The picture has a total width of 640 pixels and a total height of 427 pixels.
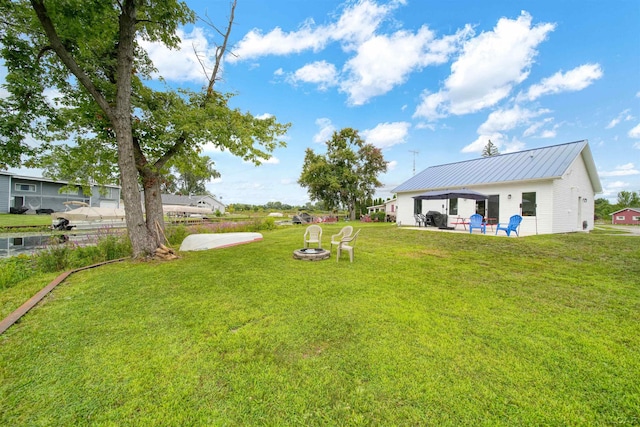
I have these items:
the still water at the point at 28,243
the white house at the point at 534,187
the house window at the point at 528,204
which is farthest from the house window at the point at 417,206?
the still water at the point at 28,243

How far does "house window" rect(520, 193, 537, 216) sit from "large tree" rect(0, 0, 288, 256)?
12549 mm

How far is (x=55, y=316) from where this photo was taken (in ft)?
10.7

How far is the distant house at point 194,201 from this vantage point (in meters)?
41.0

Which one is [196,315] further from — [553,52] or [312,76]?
[553,52]

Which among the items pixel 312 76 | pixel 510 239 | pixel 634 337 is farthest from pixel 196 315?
pixel 312 76

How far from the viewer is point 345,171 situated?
27.1 meters

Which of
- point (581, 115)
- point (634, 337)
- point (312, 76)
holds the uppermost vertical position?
point (312, 76)

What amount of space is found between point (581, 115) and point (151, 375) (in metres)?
22.1

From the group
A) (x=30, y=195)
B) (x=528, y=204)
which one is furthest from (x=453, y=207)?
(x=30, y=195)

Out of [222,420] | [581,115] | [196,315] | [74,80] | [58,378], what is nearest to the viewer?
Result: [222,420]

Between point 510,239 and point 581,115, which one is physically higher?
point 581,115

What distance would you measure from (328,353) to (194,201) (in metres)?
47.9

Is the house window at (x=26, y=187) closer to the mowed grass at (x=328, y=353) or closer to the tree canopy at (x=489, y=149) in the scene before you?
the mowed grass at (x=328, y=353)

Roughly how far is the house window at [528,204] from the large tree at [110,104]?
12.5m
